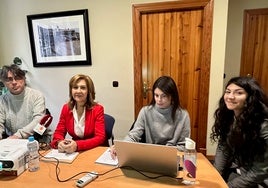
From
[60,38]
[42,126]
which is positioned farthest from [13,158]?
[60,38]

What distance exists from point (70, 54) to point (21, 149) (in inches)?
72.7

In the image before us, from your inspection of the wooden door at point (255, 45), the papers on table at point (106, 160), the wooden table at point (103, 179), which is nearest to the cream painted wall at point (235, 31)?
the wooden door at point (255, 45)

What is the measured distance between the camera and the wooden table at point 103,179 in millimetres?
1107

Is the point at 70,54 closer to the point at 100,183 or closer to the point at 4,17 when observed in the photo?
the point at 4,17

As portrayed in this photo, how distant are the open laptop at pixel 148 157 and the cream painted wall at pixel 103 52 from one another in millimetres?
1664

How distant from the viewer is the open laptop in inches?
42.4

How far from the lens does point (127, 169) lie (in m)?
1.26

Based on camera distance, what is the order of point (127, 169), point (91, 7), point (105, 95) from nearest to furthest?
point (127, 169) → point (91, 7) → point (105, 95)

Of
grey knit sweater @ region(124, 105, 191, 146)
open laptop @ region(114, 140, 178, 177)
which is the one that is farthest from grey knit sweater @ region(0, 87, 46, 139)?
open laptop @ region(114, 140, 178, 177)

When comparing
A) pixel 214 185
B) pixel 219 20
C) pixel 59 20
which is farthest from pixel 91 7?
pixel 214 185

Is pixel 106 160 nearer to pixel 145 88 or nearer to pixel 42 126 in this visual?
pixel 42 126

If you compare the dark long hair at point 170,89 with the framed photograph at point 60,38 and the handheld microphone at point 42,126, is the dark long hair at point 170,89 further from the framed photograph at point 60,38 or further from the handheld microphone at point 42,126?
the framed photograph at point 60,38

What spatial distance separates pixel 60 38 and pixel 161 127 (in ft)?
6.68

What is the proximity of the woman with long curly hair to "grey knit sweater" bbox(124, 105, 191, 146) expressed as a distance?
1.11ft
